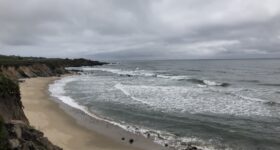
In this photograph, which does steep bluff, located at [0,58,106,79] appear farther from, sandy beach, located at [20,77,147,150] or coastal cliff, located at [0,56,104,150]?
coastal cliff, located at [0,56,104,150]

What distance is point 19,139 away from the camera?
10.5 meters

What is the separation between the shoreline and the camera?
63.5ft

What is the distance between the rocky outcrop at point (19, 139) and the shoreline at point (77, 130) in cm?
699

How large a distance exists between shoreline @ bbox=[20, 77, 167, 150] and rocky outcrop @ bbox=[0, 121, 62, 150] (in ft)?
22.9

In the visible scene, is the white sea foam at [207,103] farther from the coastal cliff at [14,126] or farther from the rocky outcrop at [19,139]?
the rocky outcrop at [19,139]

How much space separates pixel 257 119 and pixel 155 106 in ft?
29.6

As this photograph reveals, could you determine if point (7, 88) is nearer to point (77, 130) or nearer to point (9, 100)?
point (9, 100)

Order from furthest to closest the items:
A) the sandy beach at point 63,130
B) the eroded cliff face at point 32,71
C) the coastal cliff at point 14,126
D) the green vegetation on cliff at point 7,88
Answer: the eroded cliff face at point 32,71 < the sandy beach at point 63,130 < the green vegetation on cliff at point 7,88 < the coastal cliff at point 14,126

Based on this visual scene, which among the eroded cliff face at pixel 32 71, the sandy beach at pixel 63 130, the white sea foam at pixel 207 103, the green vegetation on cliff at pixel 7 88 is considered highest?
the green vegetation on cliff at pixel 7 88

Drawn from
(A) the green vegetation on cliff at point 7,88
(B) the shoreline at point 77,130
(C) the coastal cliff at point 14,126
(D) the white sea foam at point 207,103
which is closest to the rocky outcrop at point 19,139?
(C) the coastal cliff at point 14,126

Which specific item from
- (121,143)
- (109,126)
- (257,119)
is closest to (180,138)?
(121,143)

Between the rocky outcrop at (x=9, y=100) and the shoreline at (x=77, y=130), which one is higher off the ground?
the rocky outcrop at (x=9, y=100)

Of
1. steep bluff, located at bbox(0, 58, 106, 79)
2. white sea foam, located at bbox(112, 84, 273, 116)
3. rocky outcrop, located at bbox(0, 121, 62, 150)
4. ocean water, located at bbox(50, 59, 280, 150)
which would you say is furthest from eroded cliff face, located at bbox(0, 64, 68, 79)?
rocky outcrop, located at bbox(0, 121, 62, 150)

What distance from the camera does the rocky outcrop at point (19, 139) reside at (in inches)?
373
